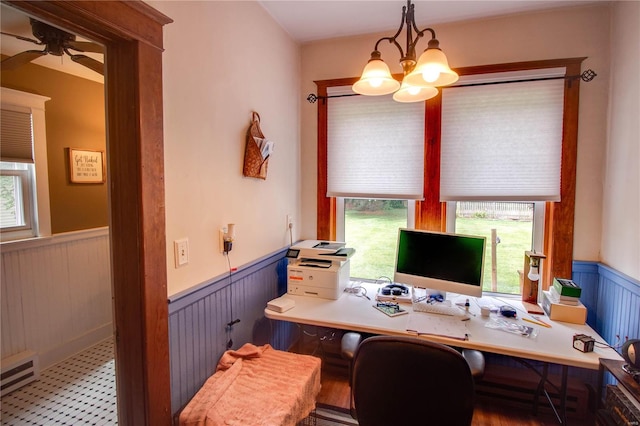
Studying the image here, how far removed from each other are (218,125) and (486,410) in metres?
2.48

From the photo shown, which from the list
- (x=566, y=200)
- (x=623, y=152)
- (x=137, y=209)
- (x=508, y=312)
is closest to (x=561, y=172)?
(x=566, y=200)

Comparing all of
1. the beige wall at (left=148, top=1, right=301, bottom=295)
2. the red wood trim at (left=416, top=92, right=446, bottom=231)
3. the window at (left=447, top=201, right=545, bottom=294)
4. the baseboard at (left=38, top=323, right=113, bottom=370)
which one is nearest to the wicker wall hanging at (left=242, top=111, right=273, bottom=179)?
the beige wall at (left=148, top=1, right=301, bottom=295)

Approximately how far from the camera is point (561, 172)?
7.39 ft

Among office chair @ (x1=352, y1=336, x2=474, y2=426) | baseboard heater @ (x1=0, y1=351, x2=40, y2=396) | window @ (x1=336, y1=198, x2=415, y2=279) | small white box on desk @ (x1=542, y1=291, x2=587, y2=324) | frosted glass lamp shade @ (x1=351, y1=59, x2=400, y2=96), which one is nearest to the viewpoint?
office chair @ (x1=352, y1=336, x2=474, y2=426)

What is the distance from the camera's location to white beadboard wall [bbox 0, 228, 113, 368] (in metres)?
2.36

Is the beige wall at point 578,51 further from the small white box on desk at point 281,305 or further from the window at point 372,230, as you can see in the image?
the small white box on desk at point 281,305

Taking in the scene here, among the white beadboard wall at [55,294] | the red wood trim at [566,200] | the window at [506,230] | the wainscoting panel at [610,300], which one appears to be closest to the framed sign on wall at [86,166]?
the white beadboard wall at [55,294]

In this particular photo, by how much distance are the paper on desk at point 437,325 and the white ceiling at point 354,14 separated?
2.07 m

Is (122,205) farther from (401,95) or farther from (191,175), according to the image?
(401,95)

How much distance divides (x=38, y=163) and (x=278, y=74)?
6.83 feet

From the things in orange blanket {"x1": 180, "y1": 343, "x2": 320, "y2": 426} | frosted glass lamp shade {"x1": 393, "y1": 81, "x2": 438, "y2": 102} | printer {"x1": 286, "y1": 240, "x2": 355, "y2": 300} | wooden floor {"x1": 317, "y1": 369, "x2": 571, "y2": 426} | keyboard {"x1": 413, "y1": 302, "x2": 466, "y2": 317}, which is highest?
frosted glass lamp shade {"x1": 393, "y1": 81, "x2": 438, "y2": 102}

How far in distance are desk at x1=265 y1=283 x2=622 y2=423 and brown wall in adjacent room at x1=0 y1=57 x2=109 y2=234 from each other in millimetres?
2006

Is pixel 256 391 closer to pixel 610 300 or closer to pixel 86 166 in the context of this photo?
pixel 610 300

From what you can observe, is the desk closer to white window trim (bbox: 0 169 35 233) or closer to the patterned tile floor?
the patterned tile floor
